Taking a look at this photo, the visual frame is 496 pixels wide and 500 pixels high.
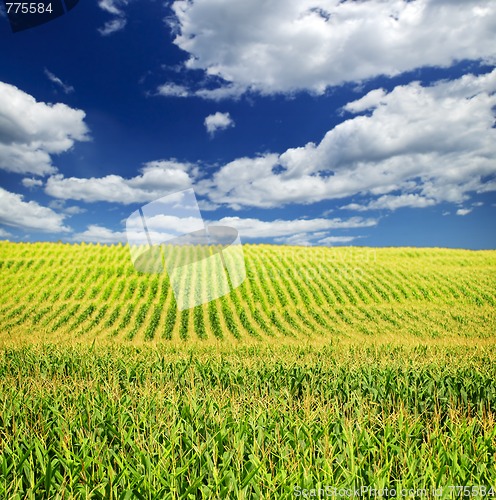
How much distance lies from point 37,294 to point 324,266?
26860 millimetres

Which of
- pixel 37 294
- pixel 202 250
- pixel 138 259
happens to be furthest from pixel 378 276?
pixel 37 294

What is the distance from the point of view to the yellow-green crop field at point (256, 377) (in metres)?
4.51

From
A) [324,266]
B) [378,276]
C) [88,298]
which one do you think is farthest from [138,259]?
[378,276]

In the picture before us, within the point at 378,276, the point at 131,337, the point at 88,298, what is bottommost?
the point at 131,337

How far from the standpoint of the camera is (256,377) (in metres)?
9.46

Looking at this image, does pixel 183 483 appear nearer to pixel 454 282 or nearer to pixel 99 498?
pixel 99 498

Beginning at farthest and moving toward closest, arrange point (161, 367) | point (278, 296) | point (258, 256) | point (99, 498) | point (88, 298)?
1. point (258, 256)
2. point (278, 296)
3. point (88, 298)
4. point (161, 367)
5. point (99, 498)

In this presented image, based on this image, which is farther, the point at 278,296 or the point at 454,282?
the point at 454,282

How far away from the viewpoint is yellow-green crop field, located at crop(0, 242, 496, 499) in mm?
4512

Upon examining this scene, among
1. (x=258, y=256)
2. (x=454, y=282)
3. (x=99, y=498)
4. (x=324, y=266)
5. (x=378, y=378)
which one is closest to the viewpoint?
(x=99, y=498)

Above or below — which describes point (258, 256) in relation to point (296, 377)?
above

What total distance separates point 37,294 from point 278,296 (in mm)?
19008

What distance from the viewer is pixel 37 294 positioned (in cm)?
3028

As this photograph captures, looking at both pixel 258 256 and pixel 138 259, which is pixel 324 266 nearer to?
pixel 258 256
